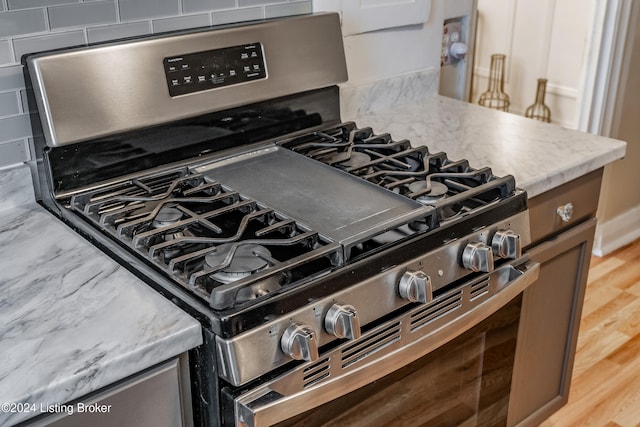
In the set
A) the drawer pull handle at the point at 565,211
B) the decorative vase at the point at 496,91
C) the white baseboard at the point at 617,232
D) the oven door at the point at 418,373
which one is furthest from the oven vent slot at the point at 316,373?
the decorative vase at the point at 496,91

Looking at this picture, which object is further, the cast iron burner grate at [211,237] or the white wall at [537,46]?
the white wall at [537,46]

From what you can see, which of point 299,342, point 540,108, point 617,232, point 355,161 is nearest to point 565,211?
point 355,161

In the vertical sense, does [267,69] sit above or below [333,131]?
above

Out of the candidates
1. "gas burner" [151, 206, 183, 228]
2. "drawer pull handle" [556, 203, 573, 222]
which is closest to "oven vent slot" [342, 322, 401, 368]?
"gas burner" [151, 206, 183, 228]

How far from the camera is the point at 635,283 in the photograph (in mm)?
2988

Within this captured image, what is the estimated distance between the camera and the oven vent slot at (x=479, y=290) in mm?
1432

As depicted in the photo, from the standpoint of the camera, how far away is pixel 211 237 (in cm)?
129

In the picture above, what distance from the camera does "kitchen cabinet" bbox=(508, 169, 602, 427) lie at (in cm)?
174

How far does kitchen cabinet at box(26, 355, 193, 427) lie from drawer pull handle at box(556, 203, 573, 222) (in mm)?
1003

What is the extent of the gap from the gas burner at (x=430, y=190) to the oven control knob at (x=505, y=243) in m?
0.13

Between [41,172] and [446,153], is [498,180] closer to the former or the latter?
[446,153]

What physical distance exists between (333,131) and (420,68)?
1.63ft

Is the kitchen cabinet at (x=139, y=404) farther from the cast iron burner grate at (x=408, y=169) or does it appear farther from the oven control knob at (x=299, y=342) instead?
the cast iron burner grate at (x=408, y=169)

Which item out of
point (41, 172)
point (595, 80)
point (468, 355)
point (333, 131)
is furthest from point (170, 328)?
point (595, 80)
